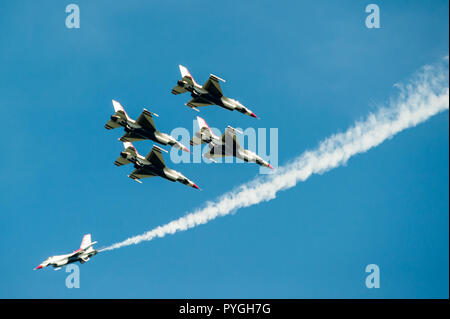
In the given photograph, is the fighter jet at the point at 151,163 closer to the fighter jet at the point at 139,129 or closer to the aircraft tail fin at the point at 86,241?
the fighter jet at the point at 139,129

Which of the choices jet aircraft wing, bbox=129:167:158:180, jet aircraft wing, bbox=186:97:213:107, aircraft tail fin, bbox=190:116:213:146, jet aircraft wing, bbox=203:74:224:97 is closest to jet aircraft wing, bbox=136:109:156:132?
jet aircraft wing, bbox=186:97:213:107

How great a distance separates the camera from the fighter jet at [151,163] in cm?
8481

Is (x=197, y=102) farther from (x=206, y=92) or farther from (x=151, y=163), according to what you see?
(x=151, y=163)

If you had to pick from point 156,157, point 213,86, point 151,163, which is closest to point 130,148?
point 151,163

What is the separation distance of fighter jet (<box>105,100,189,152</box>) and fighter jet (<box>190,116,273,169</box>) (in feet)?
12.4

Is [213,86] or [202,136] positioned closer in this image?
[213,86]

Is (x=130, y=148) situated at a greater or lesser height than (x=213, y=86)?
lesser

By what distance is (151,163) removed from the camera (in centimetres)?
8538

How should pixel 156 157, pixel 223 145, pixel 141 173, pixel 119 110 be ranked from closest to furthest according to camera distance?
pixel 119 110
pixel 156 157
pixel 223 145
pixel 141 173

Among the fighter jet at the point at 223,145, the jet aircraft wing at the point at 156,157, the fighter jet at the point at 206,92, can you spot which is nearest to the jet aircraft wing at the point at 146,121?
the jet aircraft wing at the point at 156,157

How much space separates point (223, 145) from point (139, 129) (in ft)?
39.9

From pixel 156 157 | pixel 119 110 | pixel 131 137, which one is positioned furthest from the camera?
pixel 156 157
